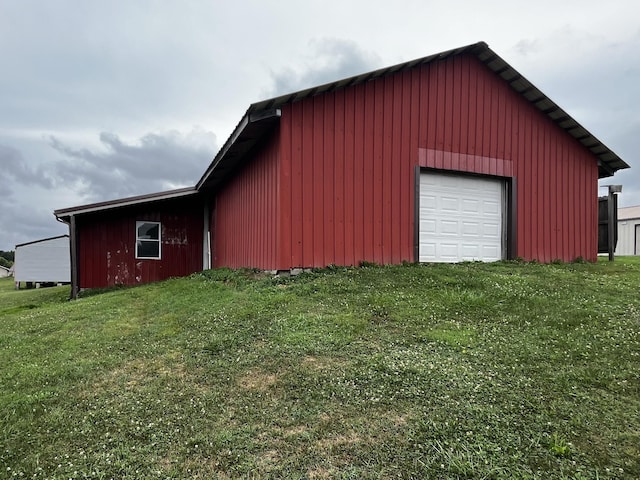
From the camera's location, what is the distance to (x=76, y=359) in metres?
4.96

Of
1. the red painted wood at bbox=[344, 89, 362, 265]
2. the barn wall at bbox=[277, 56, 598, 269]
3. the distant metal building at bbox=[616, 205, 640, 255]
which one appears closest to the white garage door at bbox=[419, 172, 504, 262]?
the barn wall at bbox=[277, 56, 598, 269]

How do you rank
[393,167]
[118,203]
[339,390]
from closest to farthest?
[339,390] → [393,167] → [118,203]

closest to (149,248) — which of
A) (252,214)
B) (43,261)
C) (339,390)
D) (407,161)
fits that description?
(252,214)

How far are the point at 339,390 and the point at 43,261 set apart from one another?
28.9 metres

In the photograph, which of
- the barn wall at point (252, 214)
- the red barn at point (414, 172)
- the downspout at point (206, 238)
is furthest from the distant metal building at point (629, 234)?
the barn wall at point (252, 214)

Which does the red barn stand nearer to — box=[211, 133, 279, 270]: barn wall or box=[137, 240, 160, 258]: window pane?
box=[211, 133, 279, 270]: barn wall

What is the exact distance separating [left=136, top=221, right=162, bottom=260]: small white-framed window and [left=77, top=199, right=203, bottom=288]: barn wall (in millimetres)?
135

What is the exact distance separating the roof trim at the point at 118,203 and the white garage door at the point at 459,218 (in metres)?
8.09

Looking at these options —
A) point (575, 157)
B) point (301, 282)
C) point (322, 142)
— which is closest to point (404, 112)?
point (322, 142)

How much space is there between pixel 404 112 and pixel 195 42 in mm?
6565

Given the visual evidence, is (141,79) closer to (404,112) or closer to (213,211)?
(213,211)

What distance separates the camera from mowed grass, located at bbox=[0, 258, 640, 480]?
9.43ft

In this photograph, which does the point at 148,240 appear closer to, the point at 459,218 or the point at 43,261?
the point at 459,218

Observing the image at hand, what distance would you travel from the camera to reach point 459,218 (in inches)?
408
